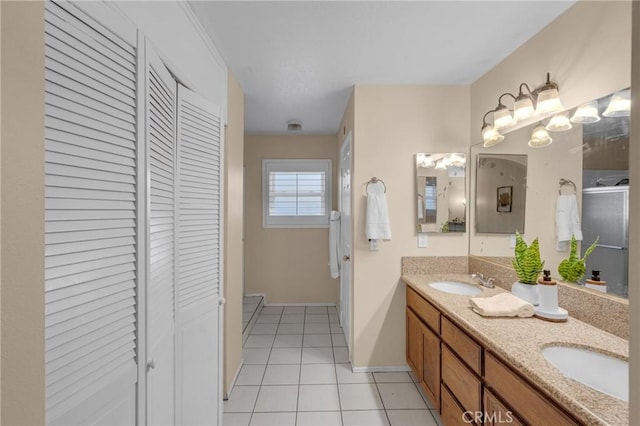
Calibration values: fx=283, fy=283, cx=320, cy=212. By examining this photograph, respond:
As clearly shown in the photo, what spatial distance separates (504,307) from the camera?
1483mm

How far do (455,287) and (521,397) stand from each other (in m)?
1.22

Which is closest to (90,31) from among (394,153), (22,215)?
(22,215)

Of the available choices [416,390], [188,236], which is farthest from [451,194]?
[188,236]

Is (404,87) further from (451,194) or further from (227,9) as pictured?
(227,9)

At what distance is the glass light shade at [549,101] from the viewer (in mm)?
1589

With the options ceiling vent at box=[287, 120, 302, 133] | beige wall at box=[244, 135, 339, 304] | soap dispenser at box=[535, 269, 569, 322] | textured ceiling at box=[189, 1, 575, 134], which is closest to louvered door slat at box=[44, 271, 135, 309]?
textured ceiling at box=[189, 1, 575, 134]

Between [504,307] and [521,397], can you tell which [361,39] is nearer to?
[504,307]

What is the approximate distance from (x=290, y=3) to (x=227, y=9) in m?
0.35

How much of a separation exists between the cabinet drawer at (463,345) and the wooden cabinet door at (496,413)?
4.5 inches

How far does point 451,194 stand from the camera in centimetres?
246

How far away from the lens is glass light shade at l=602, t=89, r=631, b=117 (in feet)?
4.17

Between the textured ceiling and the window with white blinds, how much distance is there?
1.56 meters

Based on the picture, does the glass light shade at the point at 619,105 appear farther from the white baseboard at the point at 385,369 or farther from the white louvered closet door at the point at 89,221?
the white baseboard at the point at 385,369

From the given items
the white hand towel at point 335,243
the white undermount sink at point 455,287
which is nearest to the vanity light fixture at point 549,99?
the white undermount sink at point 455,287
